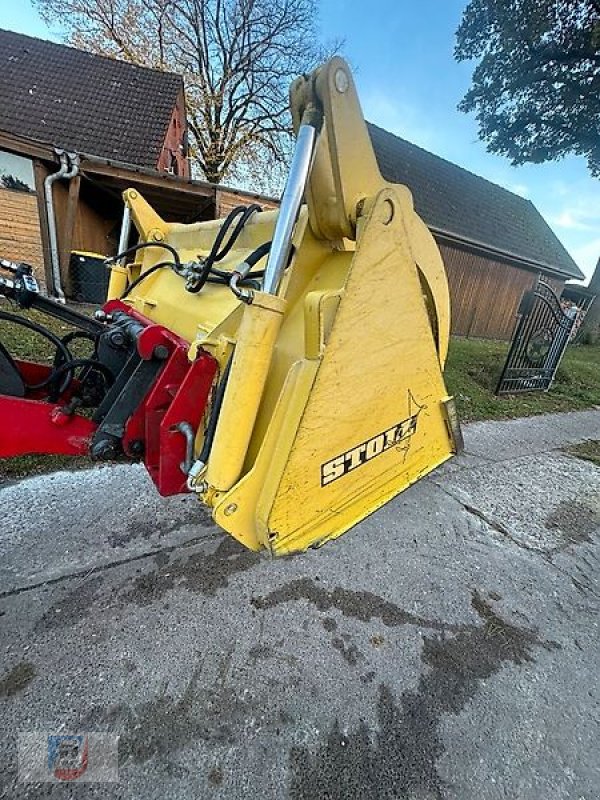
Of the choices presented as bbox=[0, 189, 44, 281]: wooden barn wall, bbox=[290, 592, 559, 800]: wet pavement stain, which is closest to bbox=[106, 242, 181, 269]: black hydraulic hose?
bbox=[290, 592, 559, 800]: wet pavement stain

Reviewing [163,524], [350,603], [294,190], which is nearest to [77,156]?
[163,524]

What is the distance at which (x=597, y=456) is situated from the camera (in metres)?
4.39

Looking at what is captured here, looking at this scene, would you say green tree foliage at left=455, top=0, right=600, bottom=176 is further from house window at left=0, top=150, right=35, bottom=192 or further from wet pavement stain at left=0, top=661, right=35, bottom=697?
wet pavement stain at left=0, top=661, right=35, bottom=697

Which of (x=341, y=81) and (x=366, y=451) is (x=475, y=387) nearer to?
(x=366, y=451)

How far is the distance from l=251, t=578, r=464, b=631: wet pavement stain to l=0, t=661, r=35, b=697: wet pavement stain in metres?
0.84

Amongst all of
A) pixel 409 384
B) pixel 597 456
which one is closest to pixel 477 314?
pixel 597 456

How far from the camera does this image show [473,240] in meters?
12.9

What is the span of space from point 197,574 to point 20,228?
9.13 m

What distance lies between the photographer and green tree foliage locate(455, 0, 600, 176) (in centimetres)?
1108

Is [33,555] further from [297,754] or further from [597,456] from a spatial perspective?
[597,456]

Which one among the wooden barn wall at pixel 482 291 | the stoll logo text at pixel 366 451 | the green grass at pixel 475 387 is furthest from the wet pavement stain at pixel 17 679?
the wooden barn wall at pixel 482 291

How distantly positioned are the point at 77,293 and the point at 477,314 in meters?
12.5

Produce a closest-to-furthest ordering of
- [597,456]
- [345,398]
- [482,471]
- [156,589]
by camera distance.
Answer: [345,398]
[156,589]
[482,471]
[597,456]

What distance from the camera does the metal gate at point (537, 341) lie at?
5.93m
